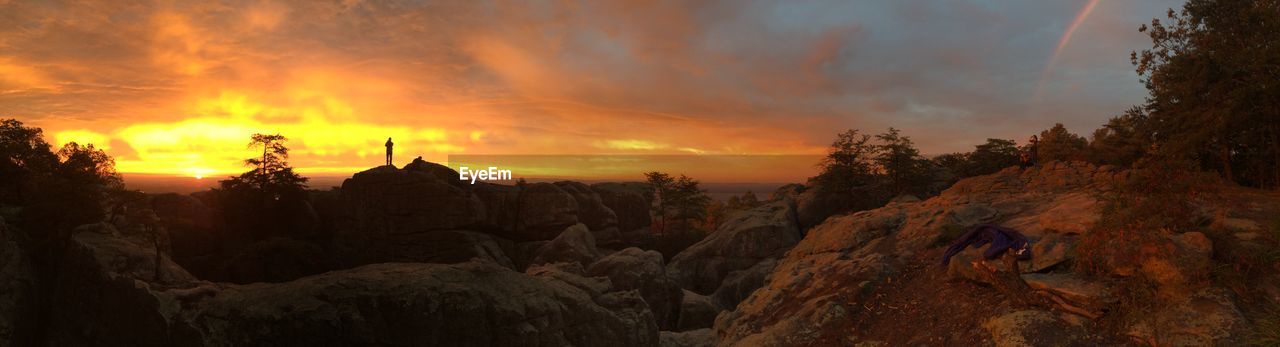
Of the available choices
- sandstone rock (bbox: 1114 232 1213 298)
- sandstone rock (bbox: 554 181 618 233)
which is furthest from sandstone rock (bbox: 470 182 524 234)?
sandstone rock (bbox: 1114 232 1213 298)

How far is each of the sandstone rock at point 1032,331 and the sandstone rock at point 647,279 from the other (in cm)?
2210

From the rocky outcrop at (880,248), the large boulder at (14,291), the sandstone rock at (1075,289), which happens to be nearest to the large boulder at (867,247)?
the rocky outcrop at (880,248)

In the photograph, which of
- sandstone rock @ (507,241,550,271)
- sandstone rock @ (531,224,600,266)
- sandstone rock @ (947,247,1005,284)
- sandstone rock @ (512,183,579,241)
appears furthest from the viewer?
sandstone rock @ (512,183,579,241)

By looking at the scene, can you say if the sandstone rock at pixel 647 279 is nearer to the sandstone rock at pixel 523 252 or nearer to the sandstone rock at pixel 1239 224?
the sandstone rock at pixel 523 252

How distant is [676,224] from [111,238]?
193 feet

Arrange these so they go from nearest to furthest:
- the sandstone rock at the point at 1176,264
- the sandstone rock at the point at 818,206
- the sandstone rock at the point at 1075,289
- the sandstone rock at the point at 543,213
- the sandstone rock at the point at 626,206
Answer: the sandstone rock at the point at 1176,264 → the sandstone rock at the point at 1075,289 → the sandstone rock at the point at 818,206 → the sandstone rock at the point at 543,213 → the sandstone rock at the point at 626,206

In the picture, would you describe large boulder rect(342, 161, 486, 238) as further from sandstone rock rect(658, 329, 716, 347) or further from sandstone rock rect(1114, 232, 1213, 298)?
sandstone rock rect(1114, 232, 1213, 298)

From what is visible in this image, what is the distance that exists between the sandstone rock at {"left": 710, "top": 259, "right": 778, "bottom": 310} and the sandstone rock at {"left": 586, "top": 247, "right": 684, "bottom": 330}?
326 cm

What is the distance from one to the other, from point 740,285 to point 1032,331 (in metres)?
25.1

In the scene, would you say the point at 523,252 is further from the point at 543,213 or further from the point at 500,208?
the point at 500,208

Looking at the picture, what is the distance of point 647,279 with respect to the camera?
32.7m

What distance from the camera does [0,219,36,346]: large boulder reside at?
81.7 ft

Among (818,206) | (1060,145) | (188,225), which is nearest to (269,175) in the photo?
(188,225)

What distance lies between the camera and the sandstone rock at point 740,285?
3547cm
